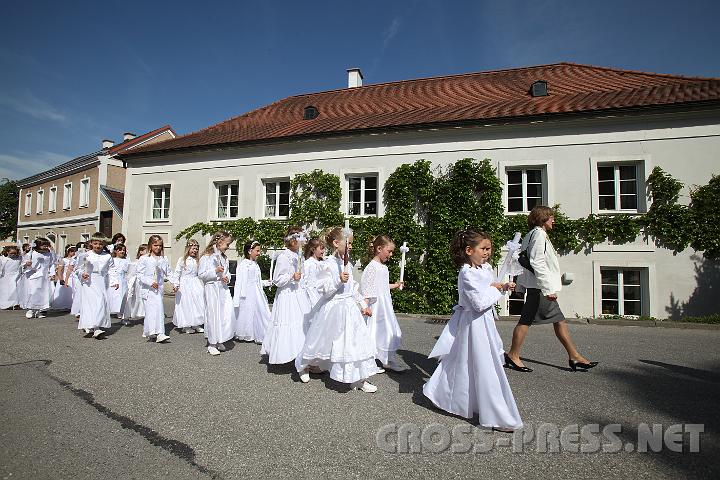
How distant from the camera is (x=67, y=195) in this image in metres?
27.0

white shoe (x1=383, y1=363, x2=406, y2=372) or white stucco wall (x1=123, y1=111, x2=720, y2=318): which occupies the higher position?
white stucco wall (x1=123, y1=111, x2=720, y2=318)

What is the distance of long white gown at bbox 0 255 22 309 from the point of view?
1167cm

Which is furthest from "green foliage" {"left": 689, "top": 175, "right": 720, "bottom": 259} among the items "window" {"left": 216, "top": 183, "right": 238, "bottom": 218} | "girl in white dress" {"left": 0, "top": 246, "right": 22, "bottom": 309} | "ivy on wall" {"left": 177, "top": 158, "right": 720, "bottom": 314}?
"girl in white dress" {"left": 0, "top": 246, "right": 22, "bottom": 309}

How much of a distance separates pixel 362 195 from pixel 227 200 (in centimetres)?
596

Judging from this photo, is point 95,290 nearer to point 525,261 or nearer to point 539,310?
point 525,261

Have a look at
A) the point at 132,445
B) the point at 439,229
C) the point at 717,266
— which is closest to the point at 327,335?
the point at 132,445

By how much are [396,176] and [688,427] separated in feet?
34.2

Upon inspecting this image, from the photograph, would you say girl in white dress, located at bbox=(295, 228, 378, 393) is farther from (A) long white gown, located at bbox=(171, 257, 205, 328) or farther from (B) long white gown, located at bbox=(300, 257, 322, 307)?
(A) long white gown, located at bbox=(171, 257, 205, 328)

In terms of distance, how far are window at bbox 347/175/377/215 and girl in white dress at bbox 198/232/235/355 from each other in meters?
7.21

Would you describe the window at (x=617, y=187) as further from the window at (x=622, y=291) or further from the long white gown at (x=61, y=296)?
the long white gown at (x=61, y=296)

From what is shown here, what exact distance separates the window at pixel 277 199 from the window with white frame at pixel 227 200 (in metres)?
1.48

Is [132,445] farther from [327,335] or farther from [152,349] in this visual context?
[152,349]

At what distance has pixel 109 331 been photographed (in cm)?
848

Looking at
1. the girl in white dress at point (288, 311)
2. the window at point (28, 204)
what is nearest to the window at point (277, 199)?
the girl in white dress at point (288, 311)
